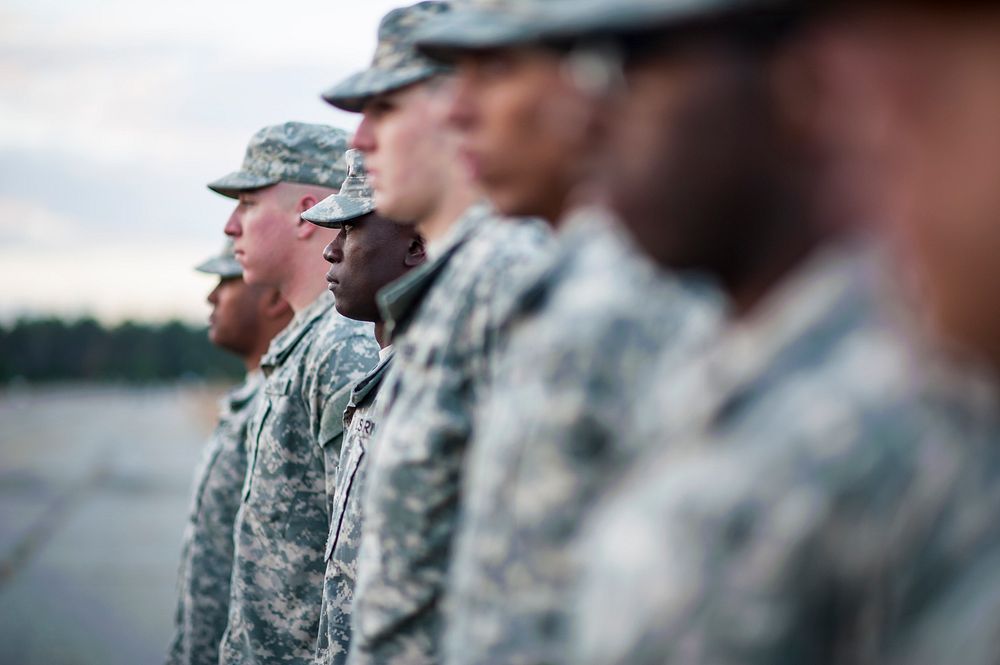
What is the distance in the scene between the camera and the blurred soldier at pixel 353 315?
409cm

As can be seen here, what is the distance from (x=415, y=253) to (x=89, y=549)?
11.0 m

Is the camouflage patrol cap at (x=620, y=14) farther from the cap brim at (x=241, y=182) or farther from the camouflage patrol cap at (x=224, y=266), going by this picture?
the camouflage patrol cap at (x=224, y=266)

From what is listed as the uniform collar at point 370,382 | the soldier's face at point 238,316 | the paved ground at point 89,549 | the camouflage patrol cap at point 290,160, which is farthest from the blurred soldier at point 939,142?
the paved ground at point 89,549

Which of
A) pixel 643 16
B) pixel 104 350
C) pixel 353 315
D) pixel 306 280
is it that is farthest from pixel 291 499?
pixel 104 350

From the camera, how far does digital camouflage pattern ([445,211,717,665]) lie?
2.14 metres

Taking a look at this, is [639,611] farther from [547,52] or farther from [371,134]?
[371,134]

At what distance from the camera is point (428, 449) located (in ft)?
8.94

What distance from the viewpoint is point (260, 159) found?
5.91m

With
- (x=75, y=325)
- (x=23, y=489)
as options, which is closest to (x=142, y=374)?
(x=75, y=325)

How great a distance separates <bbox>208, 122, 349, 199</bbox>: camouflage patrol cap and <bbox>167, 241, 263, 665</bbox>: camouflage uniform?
1068mm

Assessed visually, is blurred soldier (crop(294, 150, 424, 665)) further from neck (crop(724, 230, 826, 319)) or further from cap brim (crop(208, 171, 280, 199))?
neck (crop(724, 230, 826, 319))

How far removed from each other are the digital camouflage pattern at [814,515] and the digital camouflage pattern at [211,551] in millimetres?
4615

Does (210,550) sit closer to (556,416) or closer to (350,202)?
(350,202)

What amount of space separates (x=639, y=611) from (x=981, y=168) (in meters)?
0.68
